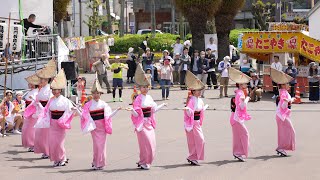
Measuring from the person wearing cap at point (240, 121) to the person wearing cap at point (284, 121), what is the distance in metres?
0.79

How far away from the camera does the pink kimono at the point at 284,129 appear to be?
1534 cm

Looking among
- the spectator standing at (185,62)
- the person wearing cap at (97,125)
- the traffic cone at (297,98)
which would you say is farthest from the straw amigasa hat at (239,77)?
the spectator standing at (185,62)

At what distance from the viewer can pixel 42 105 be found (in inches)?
641

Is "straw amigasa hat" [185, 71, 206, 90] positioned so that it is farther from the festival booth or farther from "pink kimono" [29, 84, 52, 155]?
the festival booth

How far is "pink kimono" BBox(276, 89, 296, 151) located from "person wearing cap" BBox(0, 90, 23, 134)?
24.2ft

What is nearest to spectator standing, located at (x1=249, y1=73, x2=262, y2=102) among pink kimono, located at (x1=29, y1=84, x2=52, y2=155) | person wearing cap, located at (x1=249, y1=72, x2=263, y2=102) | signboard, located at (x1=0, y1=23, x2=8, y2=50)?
person wearing cap, located at (x1=249, y1=72, x2=263, y2=102)

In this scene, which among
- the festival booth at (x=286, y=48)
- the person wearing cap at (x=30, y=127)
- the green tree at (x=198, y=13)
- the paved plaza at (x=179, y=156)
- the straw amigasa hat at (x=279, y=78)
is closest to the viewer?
the paved plaza at (x=179, y=156)

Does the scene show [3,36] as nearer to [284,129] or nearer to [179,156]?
[179,156]

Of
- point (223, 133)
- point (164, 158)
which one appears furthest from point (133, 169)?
point (223, 133)

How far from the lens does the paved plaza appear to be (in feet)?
44.7

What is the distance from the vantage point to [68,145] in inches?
688

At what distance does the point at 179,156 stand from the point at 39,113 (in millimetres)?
3042

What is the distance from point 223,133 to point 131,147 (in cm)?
299

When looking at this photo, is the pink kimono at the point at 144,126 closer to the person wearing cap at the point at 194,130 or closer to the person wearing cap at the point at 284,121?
the person wearing cap at the point at 194,130
